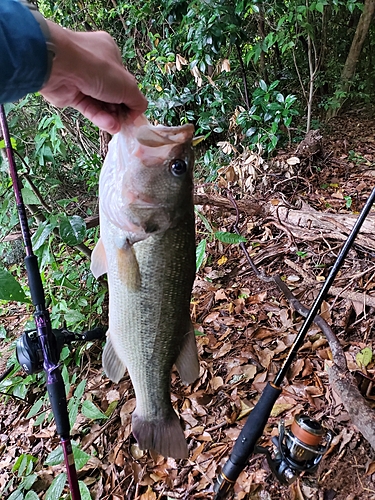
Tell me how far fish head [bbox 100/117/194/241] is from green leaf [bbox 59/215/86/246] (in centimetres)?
85

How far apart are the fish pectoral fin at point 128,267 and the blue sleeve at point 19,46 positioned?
690mm

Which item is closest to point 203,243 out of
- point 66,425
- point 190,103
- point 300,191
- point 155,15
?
point 66,425

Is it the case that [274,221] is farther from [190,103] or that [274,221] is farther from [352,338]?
[190,103]

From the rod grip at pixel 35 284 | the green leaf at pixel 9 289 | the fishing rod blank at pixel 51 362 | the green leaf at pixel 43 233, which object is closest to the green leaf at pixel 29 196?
the green leaf at pixel 43 233

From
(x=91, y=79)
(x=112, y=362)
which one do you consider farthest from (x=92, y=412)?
(x=91, y=79)

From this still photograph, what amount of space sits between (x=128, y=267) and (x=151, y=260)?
0.30 feet

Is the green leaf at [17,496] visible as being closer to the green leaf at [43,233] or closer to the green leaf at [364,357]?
the green leaf at [43,233]

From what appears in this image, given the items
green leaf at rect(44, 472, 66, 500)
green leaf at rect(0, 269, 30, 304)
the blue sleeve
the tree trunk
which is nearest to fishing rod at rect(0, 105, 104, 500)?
green leaf at rect(0, 269, 30, 304)

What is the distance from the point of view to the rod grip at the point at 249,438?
1.85m

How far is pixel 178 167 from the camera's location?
4.85 ft

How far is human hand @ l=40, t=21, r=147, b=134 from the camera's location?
107 cm

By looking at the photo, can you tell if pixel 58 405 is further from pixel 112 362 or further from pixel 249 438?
pixel 249 438

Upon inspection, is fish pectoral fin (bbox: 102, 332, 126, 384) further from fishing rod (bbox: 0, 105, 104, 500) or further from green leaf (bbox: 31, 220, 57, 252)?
green leaf (bbox: 31, 220, 57, 252)

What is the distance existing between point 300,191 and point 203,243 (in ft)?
8.36
